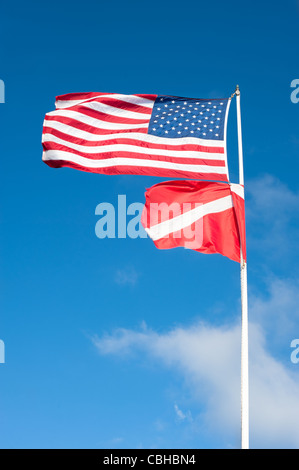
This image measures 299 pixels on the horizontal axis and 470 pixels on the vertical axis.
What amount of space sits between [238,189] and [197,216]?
1580 mm

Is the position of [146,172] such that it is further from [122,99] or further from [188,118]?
[122,99]

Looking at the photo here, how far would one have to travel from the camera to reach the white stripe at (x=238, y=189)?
2294 cm

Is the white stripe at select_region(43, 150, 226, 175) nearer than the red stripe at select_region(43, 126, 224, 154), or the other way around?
the white stripe at select_region(43, 150, 226, 175)

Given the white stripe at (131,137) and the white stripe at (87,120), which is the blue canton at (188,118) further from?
the white stripe at (87,120)

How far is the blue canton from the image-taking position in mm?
24031

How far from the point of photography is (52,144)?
24.9 metres

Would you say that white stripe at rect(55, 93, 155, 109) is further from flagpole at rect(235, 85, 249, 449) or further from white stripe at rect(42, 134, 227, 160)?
flagpole at rect(235, 85, 249, 449)

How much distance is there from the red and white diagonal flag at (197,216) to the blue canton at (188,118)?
181 cm

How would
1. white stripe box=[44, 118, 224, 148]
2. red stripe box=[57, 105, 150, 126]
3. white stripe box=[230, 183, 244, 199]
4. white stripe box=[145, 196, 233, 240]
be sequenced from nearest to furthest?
1. white stripe box=[145, 196, 233, 240]
2. white stripe box=[230, 183, 244, 199]
3. white stripe box=[44, 118, 224, 148]
4. red stripe box=[57, 105, 150, 126]

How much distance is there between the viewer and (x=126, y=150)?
24125mm

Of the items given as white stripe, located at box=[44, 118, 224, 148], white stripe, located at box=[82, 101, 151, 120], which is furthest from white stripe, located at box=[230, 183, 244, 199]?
white stripe, located at box=[82, 101, 151, 120]
